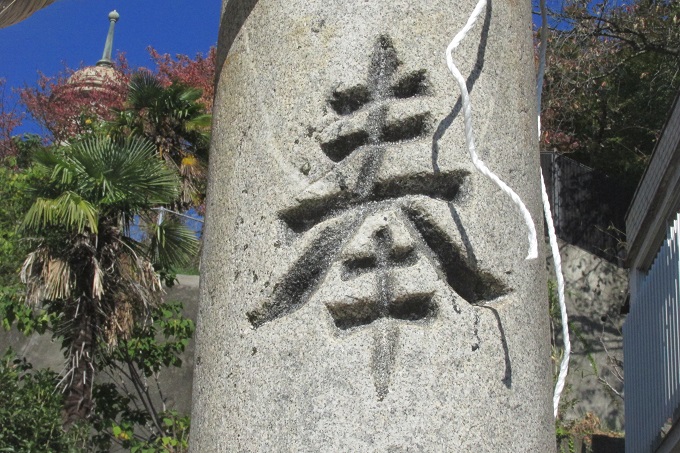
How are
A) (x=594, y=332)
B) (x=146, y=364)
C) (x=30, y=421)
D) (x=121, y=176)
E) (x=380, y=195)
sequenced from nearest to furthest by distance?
(x=380, y=195), (x=30, y=421), (x=121, y=176), (x=146, y=364), (x=594, y=332)

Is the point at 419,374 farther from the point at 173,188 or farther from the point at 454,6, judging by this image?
the point at 173,188

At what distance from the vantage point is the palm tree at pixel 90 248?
294 inches

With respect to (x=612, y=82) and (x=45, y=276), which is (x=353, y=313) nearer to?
(x=45, y=276)

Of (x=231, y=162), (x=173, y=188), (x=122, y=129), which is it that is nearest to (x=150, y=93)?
(x=122, y=129)

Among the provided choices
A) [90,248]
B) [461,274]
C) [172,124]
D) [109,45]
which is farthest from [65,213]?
[109,45]

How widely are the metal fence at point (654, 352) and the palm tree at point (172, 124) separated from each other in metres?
4.46

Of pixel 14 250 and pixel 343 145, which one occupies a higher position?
pixel 14 250

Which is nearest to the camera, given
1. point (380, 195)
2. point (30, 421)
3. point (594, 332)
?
point (380, 195)

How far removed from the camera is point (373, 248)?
2020 mm

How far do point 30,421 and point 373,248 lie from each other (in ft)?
16.7

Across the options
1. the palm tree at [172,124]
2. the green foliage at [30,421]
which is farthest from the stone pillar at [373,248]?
the palm tree at [172,124]

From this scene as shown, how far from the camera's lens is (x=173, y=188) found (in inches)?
307

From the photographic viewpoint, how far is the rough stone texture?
987 cm

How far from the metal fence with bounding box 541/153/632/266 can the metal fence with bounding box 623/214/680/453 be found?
4.59 m
